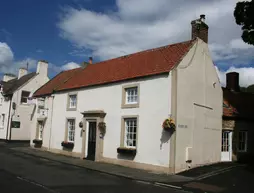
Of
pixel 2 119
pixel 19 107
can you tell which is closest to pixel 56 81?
pixel 19 107

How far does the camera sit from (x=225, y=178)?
13.1m

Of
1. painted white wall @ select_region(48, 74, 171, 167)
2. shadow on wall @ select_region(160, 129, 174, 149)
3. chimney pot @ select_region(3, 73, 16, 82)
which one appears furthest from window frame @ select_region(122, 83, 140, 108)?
chimney pot @ select_region(3, 73, 16, 82)

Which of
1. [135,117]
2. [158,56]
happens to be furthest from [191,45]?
[135,117]

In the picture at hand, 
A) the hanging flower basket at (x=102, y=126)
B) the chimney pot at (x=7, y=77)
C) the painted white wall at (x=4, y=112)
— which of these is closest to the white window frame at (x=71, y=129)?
the hanging flower basket at (x=102, y=126)

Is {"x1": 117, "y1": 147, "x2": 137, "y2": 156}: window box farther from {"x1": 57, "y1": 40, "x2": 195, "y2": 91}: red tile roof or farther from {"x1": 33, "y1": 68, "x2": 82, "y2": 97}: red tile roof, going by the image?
{"x1": 33, "y1": 68, "x2": 82, "y2": 97}: red tile roof

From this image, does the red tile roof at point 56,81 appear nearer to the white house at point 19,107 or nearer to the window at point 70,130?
the window at point 70,130

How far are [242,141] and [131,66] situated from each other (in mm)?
9771

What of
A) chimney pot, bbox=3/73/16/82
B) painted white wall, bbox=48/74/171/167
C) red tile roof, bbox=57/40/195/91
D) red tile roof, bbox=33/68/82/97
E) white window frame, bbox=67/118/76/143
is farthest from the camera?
chimney pot, bbox=3/73/16/82

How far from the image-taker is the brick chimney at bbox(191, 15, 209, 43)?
685 inches

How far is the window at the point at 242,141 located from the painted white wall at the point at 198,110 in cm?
255

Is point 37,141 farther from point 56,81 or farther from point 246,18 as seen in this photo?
point 246,18

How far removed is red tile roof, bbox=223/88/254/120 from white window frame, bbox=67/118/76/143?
1085 cm

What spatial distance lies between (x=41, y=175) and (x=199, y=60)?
10949 millimetres

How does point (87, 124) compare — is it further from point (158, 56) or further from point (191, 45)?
point (191, 45)
